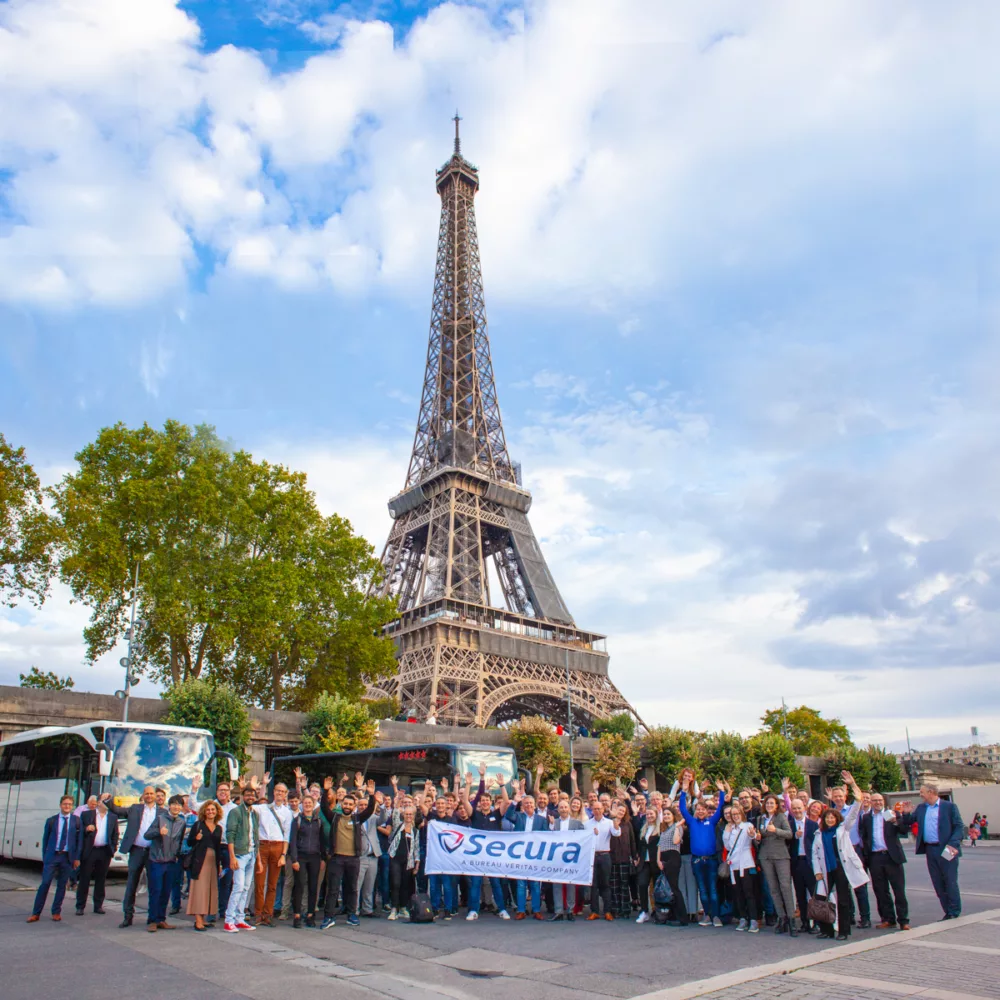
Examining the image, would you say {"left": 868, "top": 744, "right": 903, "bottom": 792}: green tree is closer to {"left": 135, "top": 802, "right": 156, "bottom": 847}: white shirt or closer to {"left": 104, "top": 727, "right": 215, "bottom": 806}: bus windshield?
{"left": 104, "top": 727, "right": 215, "bottom": 806}: bus windshield

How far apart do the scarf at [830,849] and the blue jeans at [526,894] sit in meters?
4.20

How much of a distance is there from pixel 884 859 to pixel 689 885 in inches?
98.6

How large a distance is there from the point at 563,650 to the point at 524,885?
158ft

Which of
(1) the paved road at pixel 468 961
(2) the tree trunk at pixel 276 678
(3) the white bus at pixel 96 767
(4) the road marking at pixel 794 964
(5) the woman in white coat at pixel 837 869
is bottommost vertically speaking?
(1) the paved road at pixel 468 961

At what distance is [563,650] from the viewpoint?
60.3 m

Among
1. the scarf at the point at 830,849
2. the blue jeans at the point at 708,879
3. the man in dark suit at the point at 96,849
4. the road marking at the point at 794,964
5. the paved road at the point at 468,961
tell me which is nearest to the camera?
the road marking at the point at 794,964

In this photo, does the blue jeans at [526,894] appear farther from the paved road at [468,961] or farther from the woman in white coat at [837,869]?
the woman in white coat at [837,869]

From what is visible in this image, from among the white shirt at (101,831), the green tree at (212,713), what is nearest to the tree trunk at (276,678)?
the green tree at (212,713)

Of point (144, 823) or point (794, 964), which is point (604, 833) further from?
point (144, 823)

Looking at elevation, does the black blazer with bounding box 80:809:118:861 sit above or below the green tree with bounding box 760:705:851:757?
below

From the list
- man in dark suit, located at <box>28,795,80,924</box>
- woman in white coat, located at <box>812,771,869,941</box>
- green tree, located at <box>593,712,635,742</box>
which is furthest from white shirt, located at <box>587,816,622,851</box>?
green tree, located at <box>593,712,635,742</box>

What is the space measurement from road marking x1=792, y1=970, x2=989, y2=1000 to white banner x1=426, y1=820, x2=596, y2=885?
4569 mm

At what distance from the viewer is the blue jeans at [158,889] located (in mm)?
10930

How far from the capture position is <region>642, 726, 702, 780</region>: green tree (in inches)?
1606
